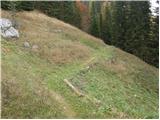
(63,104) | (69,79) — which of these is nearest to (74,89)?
(69,79)

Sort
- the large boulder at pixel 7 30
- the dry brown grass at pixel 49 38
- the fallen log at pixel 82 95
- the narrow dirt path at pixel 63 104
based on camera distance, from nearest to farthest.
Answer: the narrow dirt path at pixel 63 104
the fallen log at pixel 82 95
the dry brown grass at pixel 49 38
the large boulder at pixel 7 30

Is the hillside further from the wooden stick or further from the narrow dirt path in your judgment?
the wooden stick

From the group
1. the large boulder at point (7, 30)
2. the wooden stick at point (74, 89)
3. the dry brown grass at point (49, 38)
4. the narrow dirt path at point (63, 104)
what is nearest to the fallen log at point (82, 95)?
the wooden stick at point (74, 89)

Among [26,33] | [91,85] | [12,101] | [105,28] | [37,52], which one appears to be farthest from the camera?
[105,28]

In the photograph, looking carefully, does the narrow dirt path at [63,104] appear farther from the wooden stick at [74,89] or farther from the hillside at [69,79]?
the wooden stick at [74,89]

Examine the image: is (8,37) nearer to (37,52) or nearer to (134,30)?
(37,52)

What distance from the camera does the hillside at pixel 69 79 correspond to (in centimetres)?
2794

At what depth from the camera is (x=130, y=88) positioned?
124ft

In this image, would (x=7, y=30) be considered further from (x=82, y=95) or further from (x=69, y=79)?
(x=82, y=95)

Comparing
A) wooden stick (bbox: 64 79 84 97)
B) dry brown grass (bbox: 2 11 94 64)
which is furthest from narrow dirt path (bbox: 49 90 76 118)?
dry brown grass (bbox: 2 11 94 64)

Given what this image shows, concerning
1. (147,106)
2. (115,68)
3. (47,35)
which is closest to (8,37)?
(47,35)

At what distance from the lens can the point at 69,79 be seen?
114ft

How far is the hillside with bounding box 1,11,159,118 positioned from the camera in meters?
27.9

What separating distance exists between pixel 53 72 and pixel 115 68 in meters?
8.91
